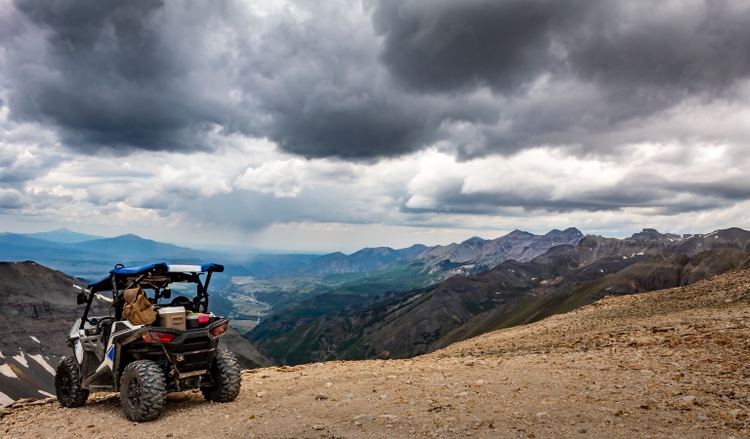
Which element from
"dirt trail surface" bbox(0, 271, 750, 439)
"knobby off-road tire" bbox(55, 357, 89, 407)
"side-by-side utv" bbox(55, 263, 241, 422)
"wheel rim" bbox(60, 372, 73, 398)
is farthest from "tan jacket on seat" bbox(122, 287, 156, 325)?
"wheel rim" bbox(60, 372, 73, 398)

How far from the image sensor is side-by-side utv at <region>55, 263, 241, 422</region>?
9.95 m

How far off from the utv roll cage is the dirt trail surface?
2.69 metres

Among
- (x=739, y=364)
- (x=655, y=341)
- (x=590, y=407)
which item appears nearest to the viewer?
(x=590, y=407)

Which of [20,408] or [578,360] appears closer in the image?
[20,408]

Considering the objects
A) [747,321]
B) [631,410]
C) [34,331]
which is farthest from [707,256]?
[34,331]

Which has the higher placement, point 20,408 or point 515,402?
point 515,402

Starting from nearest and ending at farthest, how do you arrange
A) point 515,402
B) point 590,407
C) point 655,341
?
1. point 590,407
2. point 515,402
3. point 655,341

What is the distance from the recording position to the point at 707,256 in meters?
184

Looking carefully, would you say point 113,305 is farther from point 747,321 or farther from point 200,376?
point 747,321

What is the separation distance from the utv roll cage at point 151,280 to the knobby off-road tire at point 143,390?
1.84 meters

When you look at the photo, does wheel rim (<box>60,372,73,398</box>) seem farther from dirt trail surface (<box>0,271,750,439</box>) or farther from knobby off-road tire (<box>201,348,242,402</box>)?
knobby off-road tire (<box>201,348,242,402</box>)

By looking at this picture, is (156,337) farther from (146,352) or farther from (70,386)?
(70,386)

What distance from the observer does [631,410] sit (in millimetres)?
8180

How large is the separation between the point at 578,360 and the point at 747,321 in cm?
742
